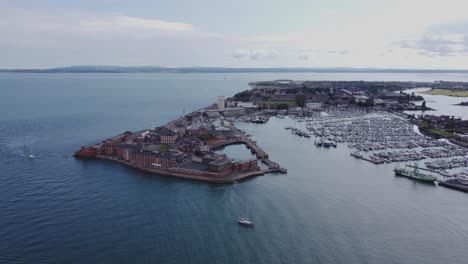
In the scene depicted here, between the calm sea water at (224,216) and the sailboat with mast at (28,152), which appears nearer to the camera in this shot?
the calm sea water at (224,216)

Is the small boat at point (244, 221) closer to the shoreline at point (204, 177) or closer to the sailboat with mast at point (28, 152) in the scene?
the shoreline at point (204, 177)

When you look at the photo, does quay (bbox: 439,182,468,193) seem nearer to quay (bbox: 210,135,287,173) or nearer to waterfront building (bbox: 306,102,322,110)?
quay (bbox: 210,135,287,173)

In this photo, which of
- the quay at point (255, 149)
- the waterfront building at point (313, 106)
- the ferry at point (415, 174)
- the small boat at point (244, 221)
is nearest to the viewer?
the small boat at point (244, 221)

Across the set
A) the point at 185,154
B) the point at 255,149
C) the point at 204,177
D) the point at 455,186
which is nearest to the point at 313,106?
the point at 255,149

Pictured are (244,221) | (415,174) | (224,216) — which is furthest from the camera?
(415,174)

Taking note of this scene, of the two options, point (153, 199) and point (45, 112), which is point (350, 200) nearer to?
point (153, 199)

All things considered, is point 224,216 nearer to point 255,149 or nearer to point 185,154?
point 185,154

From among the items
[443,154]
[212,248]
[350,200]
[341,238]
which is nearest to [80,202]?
[212,248]

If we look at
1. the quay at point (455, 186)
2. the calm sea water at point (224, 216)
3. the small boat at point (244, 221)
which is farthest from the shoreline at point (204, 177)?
the quay at point (455, 186)
